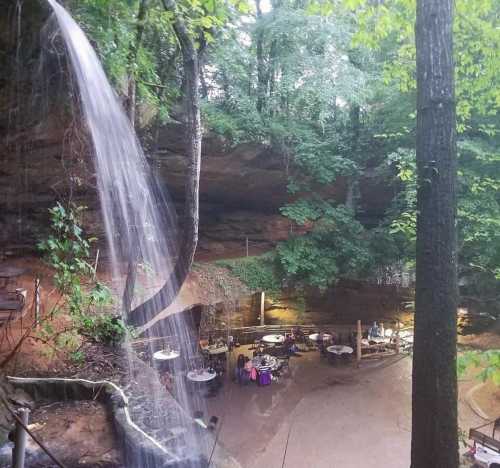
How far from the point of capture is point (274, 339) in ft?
41.8

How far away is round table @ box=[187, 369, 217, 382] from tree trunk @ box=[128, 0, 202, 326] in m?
2.77

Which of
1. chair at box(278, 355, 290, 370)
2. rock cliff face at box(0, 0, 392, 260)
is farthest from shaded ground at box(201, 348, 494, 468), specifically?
rock cliff face at box(0, 0, 392, 260)

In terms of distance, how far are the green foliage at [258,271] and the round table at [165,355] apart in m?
3.55

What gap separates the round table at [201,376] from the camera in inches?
386

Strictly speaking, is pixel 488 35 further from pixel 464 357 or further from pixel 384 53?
pixel 384 53

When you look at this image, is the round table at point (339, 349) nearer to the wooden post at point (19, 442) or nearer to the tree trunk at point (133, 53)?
the tree trunk at point (133, 53)

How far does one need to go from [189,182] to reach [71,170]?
2.14 m

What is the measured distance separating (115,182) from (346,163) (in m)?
9.68

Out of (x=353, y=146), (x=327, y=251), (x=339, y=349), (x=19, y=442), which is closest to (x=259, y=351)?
(x=339, y=349)

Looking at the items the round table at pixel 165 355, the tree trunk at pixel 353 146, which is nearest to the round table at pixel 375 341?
the tree trunk at pixel 353 146

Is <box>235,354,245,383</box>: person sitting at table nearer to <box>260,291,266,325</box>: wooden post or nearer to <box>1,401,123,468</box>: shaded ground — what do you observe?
<box>260,291,266,325</box>: wooden post

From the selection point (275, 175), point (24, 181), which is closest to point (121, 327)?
point (24, 181)

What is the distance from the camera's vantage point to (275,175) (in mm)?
14508

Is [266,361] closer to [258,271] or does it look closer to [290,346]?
[290,346]
